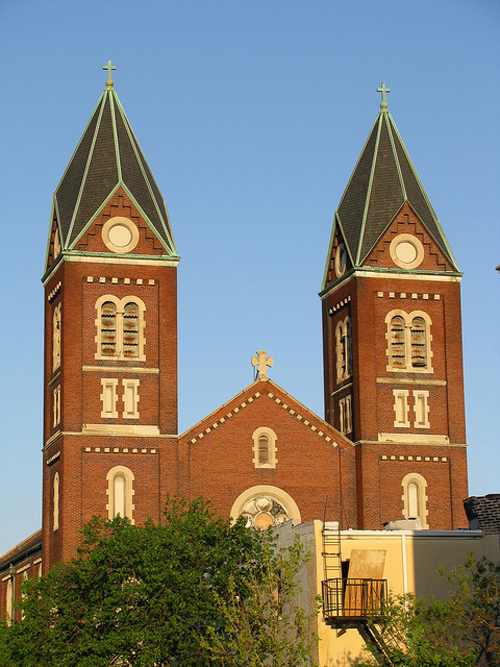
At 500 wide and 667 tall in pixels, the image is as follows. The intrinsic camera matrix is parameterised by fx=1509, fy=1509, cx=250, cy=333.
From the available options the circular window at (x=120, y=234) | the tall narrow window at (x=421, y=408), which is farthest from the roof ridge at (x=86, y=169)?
the tall narrow window at (x=421, y=408)

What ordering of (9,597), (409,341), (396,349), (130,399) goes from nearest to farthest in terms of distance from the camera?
(130,399), (396,349), (409,341), (9,597)

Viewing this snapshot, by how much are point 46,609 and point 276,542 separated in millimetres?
7556

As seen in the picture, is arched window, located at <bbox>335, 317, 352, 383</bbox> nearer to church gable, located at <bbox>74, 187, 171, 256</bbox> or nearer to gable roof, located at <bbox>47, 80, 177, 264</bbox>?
gable roof, located at <bbox>47, 80, 177, 264</bbox>

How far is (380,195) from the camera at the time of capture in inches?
2544

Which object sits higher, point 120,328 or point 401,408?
point 120,328

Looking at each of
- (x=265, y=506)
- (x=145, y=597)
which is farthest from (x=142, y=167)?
(x=145, y=597)

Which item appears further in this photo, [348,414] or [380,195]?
[380,195]

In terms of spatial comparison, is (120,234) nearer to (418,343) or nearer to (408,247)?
(408,247)

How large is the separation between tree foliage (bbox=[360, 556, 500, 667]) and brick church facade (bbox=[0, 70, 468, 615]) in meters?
18.6

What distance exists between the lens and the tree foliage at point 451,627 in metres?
37.4

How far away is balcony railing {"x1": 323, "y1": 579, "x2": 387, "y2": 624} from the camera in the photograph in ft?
135

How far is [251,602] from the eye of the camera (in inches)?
1679

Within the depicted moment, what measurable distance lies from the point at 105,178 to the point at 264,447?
12.9m

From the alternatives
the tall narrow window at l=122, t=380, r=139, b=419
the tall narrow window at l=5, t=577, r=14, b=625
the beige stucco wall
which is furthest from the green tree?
the tall narrow window at l=5, t=577, r=14, b=625
